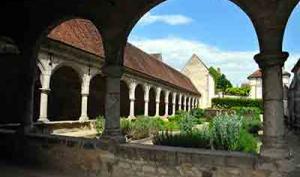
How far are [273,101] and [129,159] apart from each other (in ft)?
8.17

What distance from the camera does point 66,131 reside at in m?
14.0

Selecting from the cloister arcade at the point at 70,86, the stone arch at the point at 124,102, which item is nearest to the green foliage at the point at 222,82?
the cloister arcade at the point at 70,86

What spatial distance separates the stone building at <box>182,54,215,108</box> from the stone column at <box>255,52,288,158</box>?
43.3 metres

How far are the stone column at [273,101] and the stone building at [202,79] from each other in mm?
43273

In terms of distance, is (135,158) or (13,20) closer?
(135,158)

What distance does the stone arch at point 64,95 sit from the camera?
1697 centimetres

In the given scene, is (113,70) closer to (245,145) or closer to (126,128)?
(245,145)

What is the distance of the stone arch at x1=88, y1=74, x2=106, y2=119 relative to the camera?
20.2 metres

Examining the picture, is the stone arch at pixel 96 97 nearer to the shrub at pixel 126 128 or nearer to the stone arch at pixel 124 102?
the stone arch at pixel 124 102

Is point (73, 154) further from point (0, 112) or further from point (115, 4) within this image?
point (0, 112)

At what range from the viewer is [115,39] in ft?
19.7

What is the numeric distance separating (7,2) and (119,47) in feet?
9.14

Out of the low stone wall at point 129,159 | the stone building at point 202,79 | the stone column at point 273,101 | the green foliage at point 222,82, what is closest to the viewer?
the stone column at point 273,101

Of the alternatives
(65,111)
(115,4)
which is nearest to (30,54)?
(115,4)
